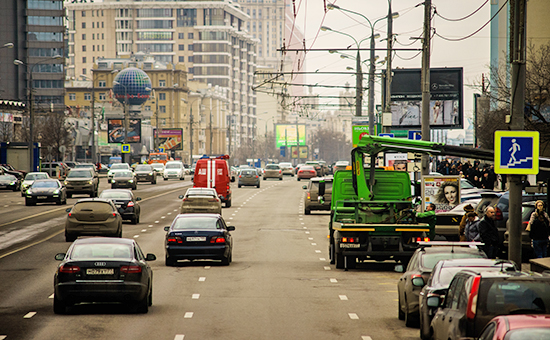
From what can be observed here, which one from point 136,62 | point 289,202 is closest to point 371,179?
point 289,202

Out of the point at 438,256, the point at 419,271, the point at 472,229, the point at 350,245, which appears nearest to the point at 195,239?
the point at 350,245

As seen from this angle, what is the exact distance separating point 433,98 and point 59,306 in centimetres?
3768

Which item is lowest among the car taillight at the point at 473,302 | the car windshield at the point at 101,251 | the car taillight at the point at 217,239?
the car taillight at the point at 217,239

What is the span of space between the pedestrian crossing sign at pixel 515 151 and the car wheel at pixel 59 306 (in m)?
7.43

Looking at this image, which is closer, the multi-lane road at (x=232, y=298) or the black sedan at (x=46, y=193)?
the multi-lane road at (x=232, y=298)

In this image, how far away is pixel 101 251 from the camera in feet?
45.0

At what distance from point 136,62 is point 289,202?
5180 inches

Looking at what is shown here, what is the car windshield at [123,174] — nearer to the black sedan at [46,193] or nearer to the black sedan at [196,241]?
the black sedan at [46,193]

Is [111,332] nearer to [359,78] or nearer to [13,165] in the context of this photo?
[359,78]

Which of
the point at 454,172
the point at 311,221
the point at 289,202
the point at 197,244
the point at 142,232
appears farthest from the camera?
the point at 454,172

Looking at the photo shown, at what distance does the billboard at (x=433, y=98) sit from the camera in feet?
158

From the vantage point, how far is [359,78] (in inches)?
2156

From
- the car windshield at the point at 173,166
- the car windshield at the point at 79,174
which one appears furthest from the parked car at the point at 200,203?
the car windshield at the point at 173,166

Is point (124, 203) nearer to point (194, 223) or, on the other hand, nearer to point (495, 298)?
point (194, 223)
